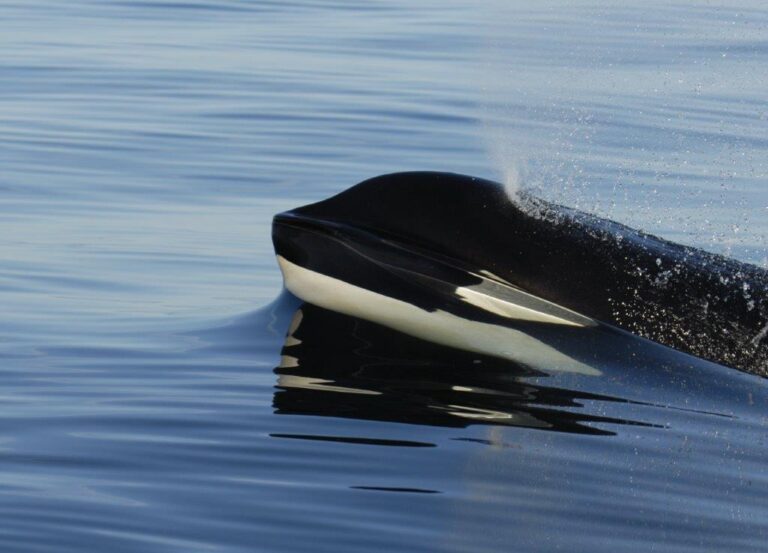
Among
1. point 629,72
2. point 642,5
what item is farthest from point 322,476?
point 642,5

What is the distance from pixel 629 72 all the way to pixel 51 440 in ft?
59.2

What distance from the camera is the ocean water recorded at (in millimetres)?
6496

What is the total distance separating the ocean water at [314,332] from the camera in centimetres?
650

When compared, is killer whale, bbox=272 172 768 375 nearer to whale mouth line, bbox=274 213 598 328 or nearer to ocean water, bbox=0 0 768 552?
whale mouth line, bbox=274 213 598 328

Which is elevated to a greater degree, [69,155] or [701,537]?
[69,155]

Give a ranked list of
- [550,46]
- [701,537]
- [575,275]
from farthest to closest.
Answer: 1. [550,46]
2. [575,275]
3. [701,537]

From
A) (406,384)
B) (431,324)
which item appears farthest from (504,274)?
(406,384)

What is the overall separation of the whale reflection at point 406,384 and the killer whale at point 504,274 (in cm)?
15

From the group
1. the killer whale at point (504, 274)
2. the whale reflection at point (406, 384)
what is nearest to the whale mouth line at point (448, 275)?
the killer whale at point (504, 274)

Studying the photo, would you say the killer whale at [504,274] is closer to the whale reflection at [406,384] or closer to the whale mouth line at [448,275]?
the whale mouth line at [448,275]

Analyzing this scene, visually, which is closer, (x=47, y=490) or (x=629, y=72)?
(x=47, y=490)

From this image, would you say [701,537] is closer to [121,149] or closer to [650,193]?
[650,193]

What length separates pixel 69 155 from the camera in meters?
16.9

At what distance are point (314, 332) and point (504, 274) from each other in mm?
1090
